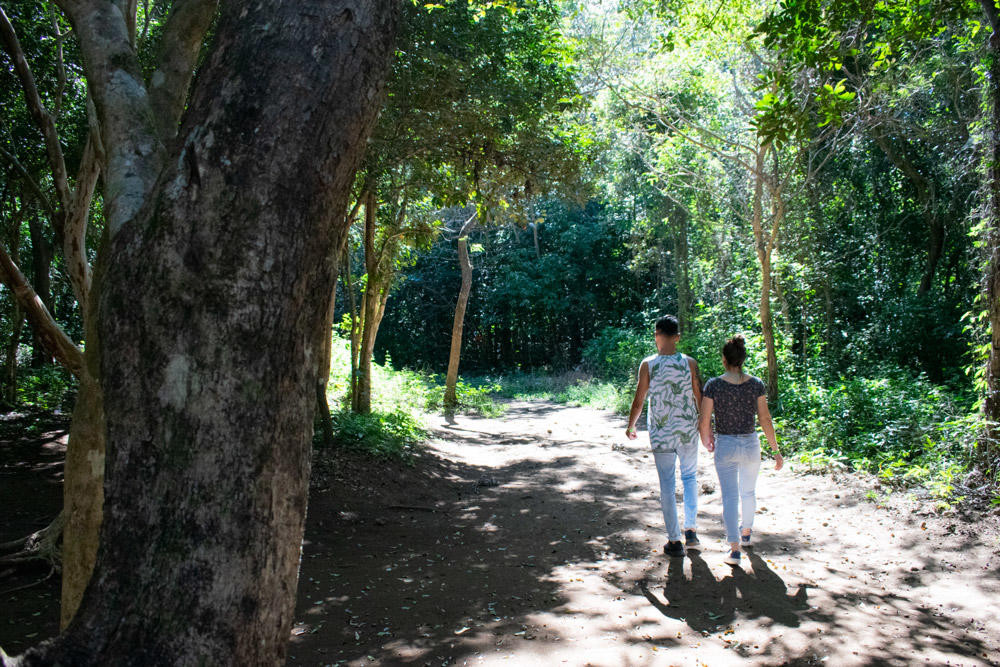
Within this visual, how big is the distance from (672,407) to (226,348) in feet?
13.8

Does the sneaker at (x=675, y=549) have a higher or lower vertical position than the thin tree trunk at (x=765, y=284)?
lower

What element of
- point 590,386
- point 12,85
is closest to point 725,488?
point 12,85

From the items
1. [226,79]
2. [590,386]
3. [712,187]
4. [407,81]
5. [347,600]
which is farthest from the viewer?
[590,386]

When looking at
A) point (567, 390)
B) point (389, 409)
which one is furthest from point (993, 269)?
point (567, 390)

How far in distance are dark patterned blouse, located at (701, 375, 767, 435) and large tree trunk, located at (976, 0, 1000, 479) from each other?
8.01ft

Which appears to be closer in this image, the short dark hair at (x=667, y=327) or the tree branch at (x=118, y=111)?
the tree branch at (x=118, y=111)

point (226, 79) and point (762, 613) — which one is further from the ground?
point (226, 79)

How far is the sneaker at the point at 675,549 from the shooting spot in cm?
540

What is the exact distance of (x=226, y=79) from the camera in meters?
1.83

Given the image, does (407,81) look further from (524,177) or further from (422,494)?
(422,494)

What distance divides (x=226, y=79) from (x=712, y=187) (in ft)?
46.5

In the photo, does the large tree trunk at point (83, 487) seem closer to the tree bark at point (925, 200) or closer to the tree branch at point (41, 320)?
the tree branch at point (41, 320)

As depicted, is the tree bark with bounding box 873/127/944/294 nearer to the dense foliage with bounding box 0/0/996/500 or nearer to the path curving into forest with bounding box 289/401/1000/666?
the dense foliage with bounding box 0/0/996/500

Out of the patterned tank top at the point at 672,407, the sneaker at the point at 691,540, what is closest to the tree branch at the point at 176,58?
the patterned tank top at the point at 672,407
